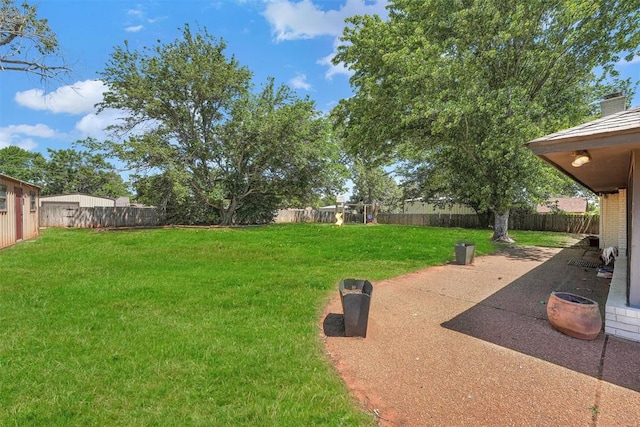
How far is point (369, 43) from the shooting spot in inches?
468

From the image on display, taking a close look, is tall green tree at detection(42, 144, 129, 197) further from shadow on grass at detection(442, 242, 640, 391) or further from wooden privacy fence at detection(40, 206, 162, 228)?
shadow on grass at detection(442, 242, 640, 391)

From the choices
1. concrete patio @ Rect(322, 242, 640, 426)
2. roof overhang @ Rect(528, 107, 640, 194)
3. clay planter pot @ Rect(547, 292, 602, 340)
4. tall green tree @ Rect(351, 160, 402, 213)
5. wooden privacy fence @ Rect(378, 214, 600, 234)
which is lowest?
concrete patio @ Rect(322, 242, 640, 426)

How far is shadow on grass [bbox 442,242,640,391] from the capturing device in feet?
9.58

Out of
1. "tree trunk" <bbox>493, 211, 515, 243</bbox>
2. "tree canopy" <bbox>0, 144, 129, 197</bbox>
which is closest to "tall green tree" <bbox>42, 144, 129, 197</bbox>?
"tree canopy" <bbox>0, 144, 129, 197</bbox>

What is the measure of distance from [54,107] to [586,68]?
16.5 meters

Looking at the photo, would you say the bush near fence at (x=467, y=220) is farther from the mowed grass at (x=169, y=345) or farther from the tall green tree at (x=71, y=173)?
the tall green tree at (x=71, y=173)

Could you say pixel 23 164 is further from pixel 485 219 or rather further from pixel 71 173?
pixel 485 219

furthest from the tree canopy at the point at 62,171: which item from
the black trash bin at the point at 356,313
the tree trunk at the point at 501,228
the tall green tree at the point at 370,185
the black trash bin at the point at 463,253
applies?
the black trash bin at the point at 356,313

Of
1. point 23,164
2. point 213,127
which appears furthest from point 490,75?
point 23,164

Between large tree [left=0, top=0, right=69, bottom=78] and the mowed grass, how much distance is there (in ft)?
17.5

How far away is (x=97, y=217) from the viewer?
20.2 metres

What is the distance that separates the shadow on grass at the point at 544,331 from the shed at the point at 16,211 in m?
12.8

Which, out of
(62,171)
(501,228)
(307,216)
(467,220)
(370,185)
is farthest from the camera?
(62,171)

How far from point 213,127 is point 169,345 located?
18899mm
